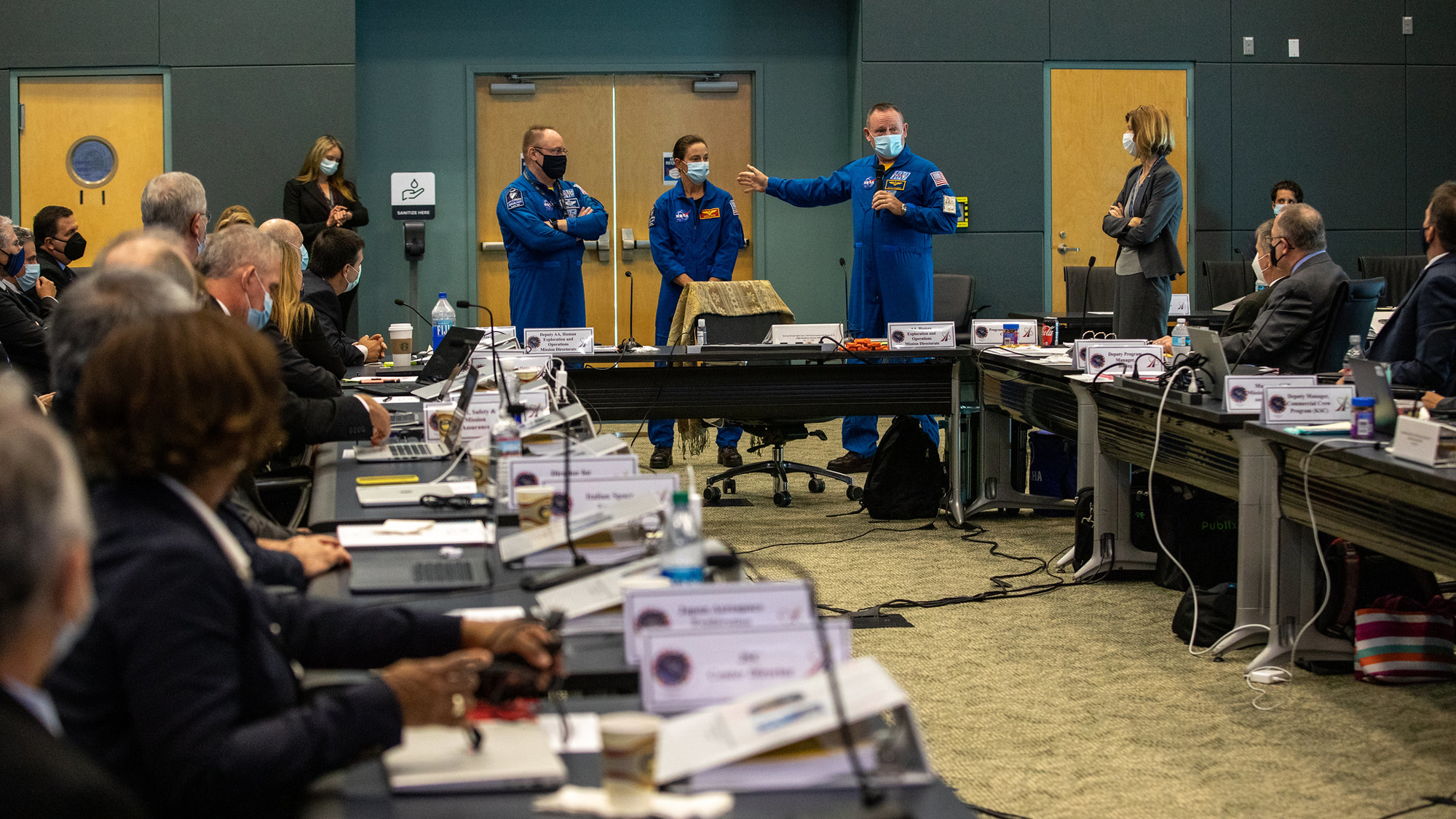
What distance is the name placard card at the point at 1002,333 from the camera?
555cm

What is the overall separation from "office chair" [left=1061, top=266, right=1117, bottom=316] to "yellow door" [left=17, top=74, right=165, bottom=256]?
593cm

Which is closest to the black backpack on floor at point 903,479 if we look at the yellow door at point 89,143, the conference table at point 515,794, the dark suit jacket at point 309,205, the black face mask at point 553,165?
the black face mask at point 553,165

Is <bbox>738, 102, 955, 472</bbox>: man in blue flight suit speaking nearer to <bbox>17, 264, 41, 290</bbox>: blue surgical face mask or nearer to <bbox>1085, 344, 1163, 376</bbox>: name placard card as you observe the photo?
<bbox>1085, 344, 1163, 376</bbox>: name placard card

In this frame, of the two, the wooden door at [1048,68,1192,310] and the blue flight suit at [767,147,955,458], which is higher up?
the wooden door at [1048,68,1192,310]

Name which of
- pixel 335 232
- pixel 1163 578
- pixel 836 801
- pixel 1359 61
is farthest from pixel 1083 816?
pixel 1359 61

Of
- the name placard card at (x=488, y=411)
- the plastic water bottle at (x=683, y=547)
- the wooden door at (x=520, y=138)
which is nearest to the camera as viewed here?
the plastic water bottle at (x=683, y=547)

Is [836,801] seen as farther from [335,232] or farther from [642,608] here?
[335,232]

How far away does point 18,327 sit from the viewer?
4996 mm

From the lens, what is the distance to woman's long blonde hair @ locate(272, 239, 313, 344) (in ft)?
13.8

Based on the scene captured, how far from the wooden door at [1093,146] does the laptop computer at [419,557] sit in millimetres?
7116

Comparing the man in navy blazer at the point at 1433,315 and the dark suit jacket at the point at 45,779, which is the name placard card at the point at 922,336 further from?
the dark suit jacket at the point at 45,779

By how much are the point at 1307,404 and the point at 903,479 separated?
96.4 inches

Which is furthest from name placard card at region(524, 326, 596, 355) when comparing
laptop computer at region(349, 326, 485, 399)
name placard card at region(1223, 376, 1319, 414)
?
name placard card at region(1223, 376, 1319, 414)

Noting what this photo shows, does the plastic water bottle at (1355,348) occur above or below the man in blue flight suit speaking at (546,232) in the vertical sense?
below
